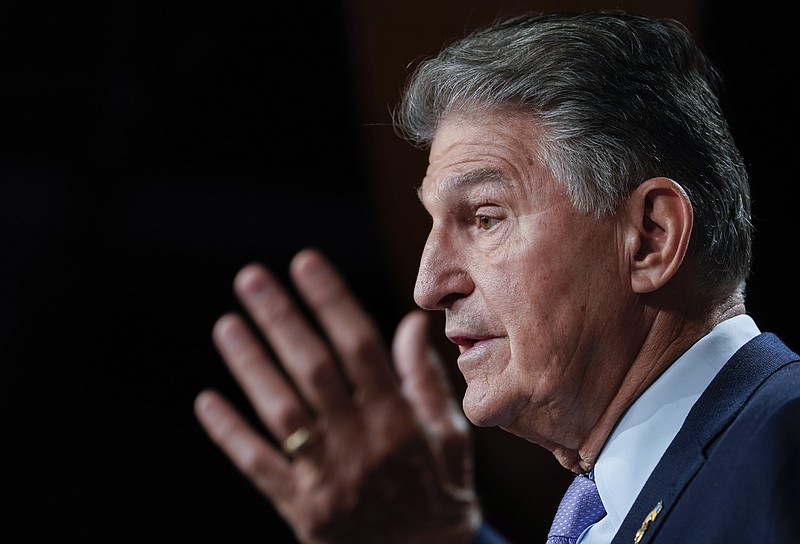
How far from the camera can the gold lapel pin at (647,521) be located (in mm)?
1293

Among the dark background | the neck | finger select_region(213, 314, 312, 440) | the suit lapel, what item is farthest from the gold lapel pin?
the dark background

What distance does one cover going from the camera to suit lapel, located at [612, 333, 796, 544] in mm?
1299

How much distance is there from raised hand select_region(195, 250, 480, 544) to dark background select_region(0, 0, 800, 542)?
1153 millimetres

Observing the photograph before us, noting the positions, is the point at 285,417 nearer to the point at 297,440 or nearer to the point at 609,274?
the point at 297,440

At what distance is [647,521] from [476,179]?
701 mm

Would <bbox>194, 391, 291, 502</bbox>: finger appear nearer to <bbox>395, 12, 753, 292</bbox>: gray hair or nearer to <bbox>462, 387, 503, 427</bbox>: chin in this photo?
<bbox>462, 387, 503, 427</bbox>: chin

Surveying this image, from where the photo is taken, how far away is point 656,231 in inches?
61.7

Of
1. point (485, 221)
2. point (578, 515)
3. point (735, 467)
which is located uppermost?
point (485, 221)

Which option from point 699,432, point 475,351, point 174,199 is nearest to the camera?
point 699,432

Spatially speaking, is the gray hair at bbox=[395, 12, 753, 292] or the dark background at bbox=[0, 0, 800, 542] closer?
the gray hair at bbox=[395, 12, 753, 292]

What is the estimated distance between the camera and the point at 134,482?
81.0 inches

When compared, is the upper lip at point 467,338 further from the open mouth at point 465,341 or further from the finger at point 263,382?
the finger at point 263,382

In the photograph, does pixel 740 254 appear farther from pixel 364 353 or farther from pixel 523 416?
pixel 364 353

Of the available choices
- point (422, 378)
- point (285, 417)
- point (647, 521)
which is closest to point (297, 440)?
point (285, 417)
